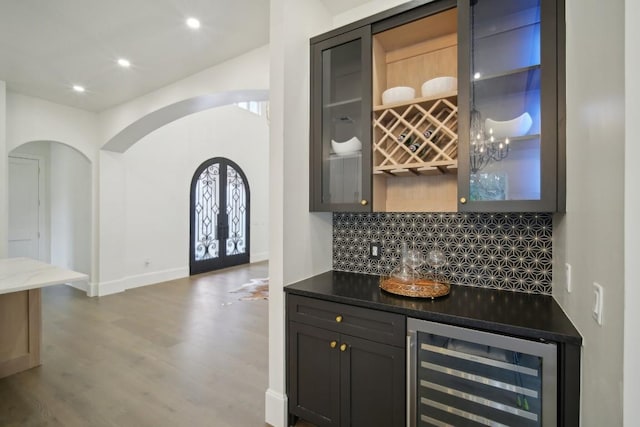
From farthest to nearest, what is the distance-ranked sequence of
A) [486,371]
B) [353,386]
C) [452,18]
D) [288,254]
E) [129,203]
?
[129,203]
[288,254]
[452,18]
[353,386]
[486,371]

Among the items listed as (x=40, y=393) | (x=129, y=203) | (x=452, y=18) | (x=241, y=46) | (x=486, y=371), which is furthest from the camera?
(x=129, y=203)

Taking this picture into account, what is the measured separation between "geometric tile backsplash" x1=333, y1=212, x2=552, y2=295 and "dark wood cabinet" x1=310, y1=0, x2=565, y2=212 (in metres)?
0.13

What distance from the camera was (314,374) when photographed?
6.06 feet

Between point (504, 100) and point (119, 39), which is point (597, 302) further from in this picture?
point (119, 39)

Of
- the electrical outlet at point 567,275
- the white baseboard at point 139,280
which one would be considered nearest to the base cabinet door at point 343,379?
the electrical outlet at point 567,275

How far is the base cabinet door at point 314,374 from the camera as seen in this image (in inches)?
69.3

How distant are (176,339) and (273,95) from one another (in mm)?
2804

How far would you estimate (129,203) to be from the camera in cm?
542

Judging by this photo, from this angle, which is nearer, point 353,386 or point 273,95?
point 353,386

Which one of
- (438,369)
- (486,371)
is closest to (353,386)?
(438,369)

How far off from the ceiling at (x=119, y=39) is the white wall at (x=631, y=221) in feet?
6.41

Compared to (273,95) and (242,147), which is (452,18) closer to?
(273,95)

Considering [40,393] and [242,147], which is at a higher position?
[242,147]

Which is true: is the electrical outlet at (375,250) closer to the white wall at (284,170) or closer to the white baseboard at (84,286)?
the white wall at (284,170)
